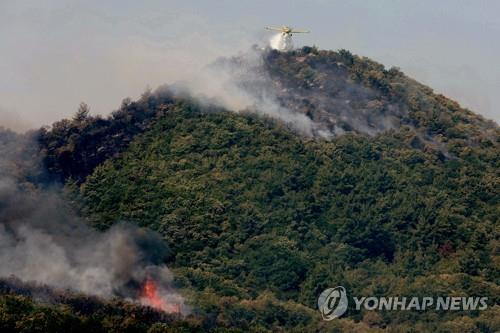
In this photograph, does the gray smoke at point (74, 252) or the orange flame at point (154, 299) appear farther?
the gray smoke at point (74, 252)

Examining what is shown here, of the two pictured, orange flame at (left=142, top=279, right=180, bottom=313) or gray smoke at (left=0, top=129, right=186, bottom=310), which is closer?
orange flame at (left=142, top=279, right=180, bottom=313)

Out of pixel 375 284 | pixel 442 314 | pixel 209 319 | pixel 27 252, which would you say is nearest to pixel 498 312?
pixel 442 314

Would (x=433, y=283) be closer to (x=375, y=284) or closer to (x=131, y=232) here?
(x=375, y=284)

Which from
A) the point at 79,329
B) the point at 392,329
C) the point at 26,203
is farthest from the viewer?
the point at 26,203

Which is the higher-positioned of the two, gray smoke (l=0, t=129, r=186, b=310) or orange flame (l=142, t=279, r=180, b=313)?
gray smoke (l=0, t=129, r=186, b=310)

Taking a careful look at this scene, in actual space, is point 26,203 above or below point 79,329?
above
